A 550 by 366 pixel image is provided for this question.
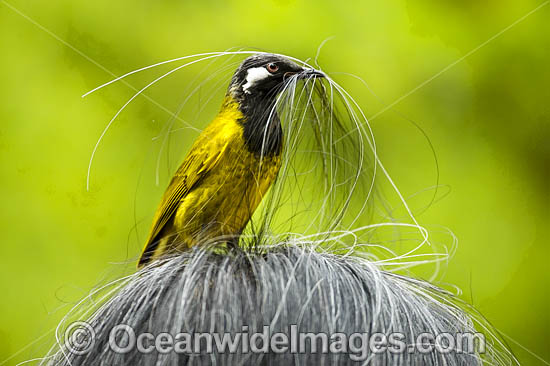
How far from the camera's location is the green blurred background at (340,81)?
1.31 meters

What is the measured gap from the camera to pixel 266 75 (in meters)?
0.74

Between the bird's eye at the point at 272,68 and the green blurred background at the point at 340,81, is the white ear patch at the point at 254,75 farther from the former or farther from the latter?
the green blurred background at the point at 340,81

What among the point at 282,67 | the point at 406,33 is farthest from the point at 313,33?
the point at 282,67

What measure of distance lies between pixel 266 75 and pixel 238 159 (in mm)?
99

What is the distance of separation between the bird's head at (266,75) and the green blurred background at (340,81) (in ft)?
1.74

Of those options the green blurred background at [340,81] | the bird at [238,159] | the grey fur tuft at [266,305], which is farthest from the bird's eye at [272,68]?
the green blurred background at [340,81]

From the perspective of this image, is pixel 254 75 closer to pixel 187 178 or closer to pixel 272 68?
pixel 272 68

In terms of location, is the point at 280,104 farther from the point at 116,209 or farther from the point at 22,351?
the point at 22,351

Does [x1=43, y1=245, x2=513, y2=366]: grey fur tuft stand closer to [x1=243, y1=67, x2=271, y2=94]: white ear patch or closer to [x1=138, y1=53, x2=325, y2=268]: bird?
[x1=138, y1=53, x2=325, y2=268]: bird

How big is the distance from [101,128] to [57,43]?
7.8 inches

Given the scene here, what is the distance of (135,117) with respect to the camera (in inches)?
51.9

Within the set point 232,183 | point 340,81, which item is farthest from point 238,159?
point 340,81

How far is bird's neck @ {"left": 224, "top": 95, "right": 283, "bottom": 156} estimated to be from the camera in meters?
0.74

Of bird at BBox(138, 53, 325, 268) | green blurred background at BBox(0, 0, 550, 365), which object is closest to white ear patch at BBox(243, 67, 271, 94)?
bird at BBox(138, 53, 325, 268)
